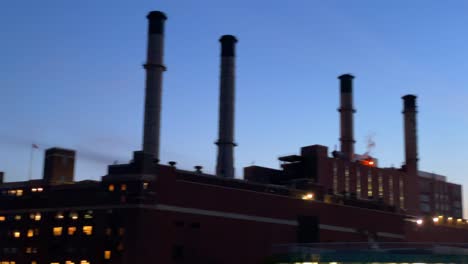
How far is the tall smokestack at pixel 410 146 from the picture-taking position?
513ft

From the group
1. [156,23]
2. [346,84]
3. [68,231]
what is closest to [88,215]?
[68,231]

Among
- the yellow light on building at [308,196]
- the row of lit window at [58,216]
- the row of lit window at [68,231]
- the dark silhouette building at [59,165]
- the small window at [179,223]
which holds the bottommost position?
the row of lit window at [68,231]

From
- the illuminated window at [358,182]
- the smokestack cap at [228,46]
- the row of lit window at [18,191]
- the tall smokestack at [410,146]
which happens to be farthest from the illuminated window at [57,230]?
the tall smokestack at [410,146]

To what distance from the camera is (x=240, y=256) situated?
4190 inches

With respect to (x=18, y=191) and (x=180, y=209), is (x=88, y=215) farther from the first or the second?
(x=18, y=191)

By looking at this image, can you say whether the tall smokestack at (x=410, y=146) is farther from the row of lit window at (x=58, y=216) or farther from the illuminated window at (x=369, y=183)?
the row of lit window at (x=58, y=216)

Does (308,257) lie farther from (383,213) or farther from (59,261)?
(383,213)

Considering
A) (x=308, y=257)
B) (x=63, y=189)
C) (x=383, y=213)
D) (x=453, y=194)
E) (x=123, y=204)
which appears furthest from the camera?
(x=453, y=194)

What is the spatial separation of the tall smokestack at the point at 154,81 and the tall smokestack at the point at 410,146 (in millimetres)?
67457

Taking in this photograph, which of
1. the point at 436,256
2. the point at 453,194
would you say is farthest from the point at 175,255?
the point at 453,194

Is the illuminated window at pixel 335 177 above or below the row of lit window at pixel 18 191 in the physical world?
above

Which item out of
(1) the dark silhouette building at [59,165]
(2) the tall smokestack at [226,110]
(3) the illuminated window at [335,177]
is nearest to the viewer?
(1) the dark silhouette building at [59,165]

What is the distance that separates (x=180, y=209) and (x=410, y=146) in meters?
77.4

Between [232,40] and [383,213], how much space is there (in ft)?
156
